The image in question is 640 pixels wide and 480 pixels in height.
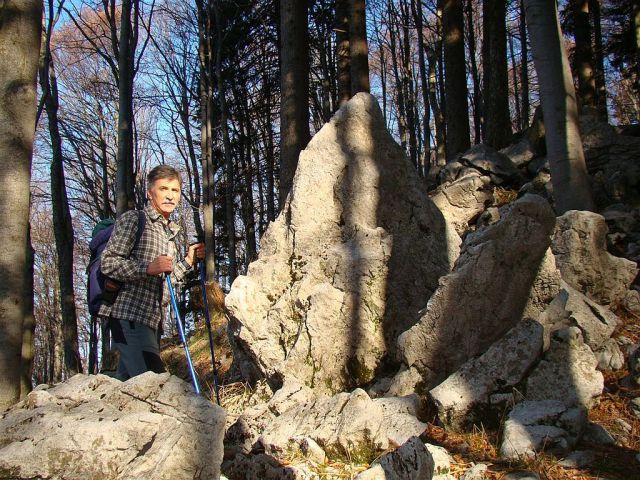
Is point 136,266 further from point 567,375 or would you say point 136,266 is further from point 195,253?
point 567,375

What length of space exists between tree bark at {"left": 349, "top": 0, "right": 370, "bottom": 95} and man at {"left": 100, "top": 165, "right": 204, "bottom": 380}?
6.86 metres

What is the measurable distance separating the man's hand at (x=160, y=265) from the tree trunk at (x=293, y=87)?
203 inches

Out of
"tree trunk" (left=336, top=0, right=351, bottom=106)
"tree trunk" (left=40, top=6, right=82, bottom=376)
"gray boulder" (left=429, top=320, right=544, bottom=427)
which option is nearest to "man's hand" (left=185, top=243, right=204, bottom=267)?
"gray boulder" (left=429, top=320, right=544, bottom=427)

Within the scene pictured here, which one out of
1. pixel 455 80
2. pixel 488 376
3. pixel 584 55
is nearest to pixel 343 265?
pixel 488 376

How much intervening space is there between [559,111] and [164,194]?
4.71 meters

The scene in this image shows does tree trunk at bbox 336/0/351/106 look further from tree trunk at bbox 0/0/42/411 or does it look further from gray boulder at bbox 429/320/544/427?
gray boulder at bbox 429/320/544/427

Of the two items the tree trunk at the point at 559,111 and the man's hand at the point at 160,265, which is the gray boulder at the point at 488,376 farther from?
the tree trunk at the point at 559,111

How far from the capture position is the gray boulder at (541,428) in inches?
134

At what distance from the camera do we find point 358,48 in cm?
1059

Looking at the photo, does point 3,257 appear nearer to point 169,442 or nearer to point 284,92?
point 169,442

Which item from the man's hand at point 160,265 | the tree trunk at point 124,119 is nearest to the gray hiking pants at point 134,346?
the man's hand at point 160,265

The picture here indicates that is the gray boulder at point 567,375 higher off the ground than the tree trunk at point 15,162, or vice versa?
the tree trunk at point 15,162

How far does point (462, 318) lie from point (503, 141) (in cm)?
910

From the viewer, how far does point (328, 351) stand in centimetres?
492
